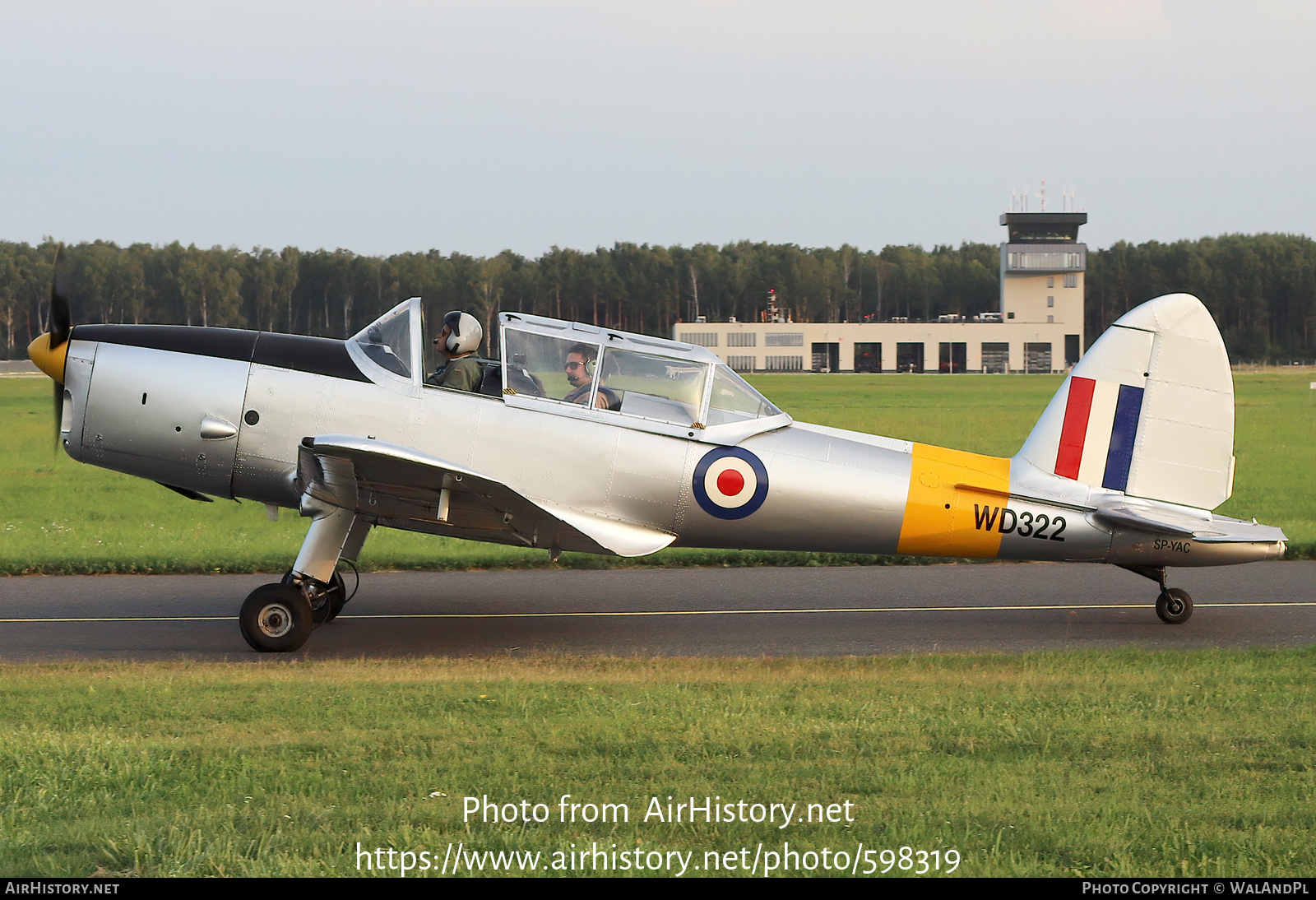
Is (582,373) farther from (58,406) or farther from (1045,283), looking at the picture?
(1045,283)

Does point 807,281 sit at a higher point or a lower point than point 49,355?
higher

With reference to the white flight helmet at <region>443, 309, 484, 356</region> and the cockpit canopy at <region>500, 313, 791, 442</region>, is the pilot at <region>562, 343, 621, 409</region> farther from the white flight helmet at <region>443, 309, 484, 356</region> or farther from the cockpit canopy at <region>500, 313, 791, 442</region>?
the white flight helmet at <region>443, 309, 484, 356</region>

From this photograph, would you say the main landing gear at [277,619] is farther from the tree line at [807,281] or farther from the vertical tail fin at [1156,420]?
the tree line at [807,281]

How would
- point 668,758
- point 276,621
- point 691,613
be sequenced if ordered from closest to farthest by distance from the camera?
point 668,758
point 276,621
point 691,613

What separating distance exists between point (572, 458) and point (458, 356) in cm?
119

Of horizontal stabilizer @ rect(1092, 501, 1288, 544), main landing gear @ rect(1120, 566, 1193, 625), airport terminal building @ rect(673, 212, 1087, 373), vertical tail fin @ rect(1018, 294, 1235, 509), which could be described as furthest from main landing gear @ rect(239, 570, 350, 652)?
airport terminal building @ rect(673, 212, 1087, 373)

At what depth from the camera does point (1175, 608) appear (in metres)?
9.65

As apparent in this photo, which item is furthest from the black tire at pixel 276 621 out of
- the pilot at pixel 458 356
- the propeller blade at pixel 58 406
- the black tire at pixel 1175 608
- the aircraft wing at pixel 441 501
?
the black tire at pixel 1175 608

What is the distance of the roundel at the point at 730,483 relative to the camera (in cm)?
895

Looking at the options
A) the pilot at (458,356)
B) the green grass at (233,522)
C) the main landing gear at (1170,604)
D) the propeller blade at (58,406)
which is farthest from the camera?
the green grass at (233,522)

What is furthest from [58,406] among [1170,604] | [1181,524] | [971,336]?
[971,336]

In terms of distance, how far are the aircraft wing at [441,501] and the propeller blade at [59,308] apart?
7.24 ft
